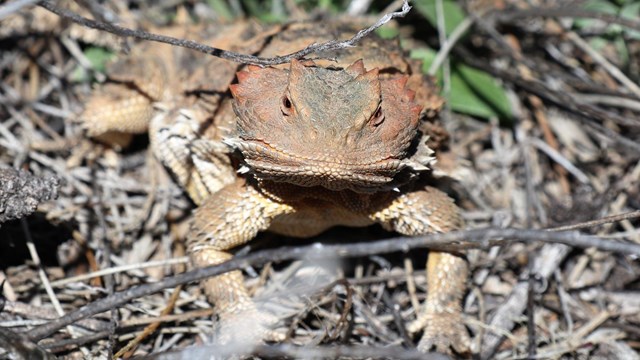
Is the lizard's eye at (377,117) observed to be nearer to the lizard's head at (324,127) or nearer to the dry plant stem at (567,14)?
the lizard's head at (324,127)

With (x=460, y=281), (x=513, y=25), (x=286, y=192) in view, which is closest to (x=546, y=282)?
(x=460, y=281)

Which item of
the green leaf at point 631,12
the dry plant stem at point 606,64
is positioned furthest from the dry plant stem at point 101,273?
the green leaf at point 631,12

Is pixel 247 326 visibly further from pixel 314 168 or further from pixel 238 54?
pixel 238 54

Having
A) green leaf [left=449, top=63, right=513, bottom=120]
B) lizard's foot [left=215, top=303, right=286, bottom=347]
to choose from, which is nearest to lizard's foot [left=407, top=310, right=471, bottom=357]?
lizard's foot [left=215, top=303, right=286, bottom=347]

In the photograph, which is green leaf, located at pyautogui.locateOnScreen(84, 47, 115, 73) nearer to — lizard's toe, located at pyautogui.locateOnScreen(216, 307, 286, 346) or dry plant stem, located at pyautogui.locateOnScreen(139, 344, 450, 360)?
lizard's toe, located at pyautogui.locateOnScreen(216, 307, 286, 346)

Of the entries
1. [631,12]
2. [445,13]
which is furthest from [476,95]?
[631,12]
